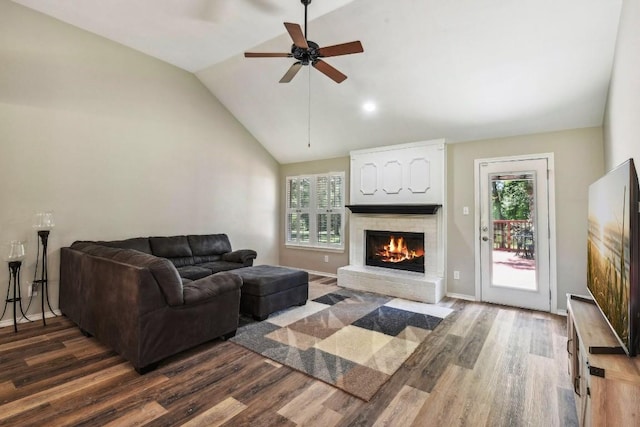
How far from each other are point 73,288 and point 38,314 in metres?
0.78

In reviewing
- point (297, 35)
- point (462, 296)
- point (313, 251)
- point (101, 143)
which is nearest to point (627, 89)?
point (297, 35)

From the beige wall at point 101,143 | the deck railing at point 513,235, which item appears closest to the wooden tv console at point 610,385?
the deck railing at point 513,235

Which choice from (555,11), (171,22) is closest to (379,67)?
(555,11)

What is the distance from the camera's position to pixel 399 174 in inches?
198

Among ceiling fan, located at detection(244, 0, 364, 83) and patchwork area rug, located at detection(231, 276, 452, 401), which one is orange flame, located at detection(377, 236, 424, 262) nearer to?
patchwork area rug, located at detection(231, 276, 452, 401)

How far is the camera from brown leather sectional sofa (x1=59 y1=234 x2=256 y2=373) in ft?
7.72

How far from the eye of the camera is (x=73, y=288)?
10.7 ft

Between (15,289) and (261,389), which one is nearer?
(261,389)

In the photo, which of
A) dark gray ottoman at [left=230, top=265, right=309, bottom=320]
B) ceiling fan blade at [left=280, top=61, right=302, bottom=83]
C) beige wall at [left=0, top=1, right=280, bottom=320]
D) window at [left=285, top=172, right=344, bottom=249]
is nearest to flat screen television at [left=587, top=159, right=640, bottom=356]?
ceiling fan blade at [left=280, top=61, right=302, bottom=83]

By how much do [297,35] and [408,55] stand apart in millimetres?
1577

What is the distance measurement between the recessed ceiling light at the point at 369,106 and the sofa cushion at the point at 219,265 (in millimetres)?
3003

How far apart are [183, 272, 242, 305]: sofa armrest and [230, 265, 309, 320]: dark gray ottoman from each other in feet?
1.78

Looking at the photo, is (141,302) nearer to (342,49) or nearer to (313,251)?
(342,49)

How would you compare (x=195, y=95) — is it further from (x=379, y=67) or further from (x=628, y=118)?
(x=628, y=118)
